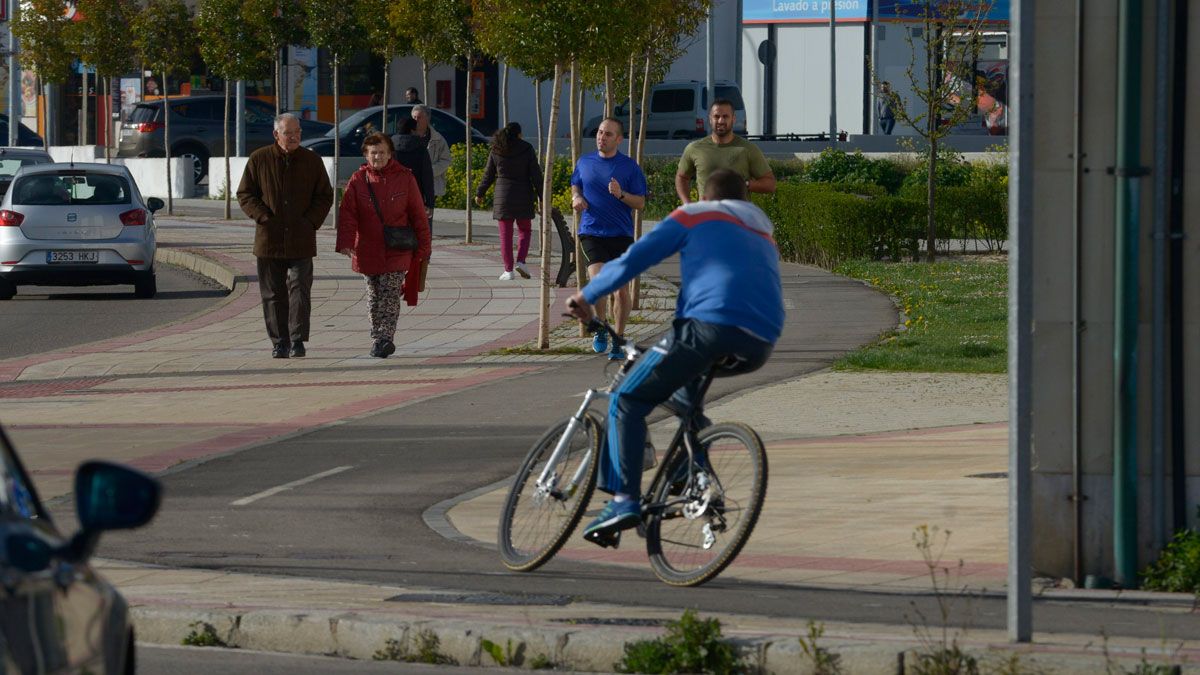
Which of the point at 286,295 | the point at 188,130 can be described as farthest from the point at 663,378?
the point at 188,130

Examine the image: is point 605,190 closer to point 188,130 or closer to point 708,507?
point 708,507

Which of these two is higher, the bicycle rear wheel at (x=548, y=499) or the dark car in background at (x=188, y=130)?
the dark car in background at (x=188, y=130)

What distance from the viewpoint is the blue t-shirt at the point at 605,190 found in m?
15.4

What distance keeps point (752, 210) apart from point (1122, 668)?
2474 mm

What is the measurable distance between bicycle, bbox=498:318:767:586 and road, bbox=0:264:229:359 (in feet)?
36.1

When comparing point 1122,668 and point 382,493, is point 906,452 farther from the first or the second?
point 1122,668

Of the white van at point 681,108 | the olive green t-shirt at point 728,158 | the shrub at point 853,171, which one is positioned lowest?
the shrub at point 853,171

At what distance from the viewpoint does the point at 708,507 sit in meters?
7.62

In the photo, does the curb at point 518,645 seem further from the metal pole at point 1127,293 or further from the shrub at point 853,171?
the shrub at point 853,171

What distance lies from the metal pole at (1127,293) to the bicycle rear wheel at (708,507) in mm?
1302

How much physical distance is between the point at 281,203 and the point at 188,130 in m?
29.5

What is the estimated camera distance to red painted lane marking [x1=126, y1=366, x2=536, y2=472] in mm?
11570

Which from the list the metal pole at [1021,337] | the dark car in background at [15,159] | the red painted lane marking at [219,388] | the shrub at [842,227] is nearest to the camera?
the metal pole at [1021,337]

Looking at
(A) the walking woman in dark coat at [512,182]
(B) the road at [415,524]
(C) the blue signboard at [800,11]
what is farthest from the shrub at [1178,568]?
(C) the blue signboard at [800,11]
